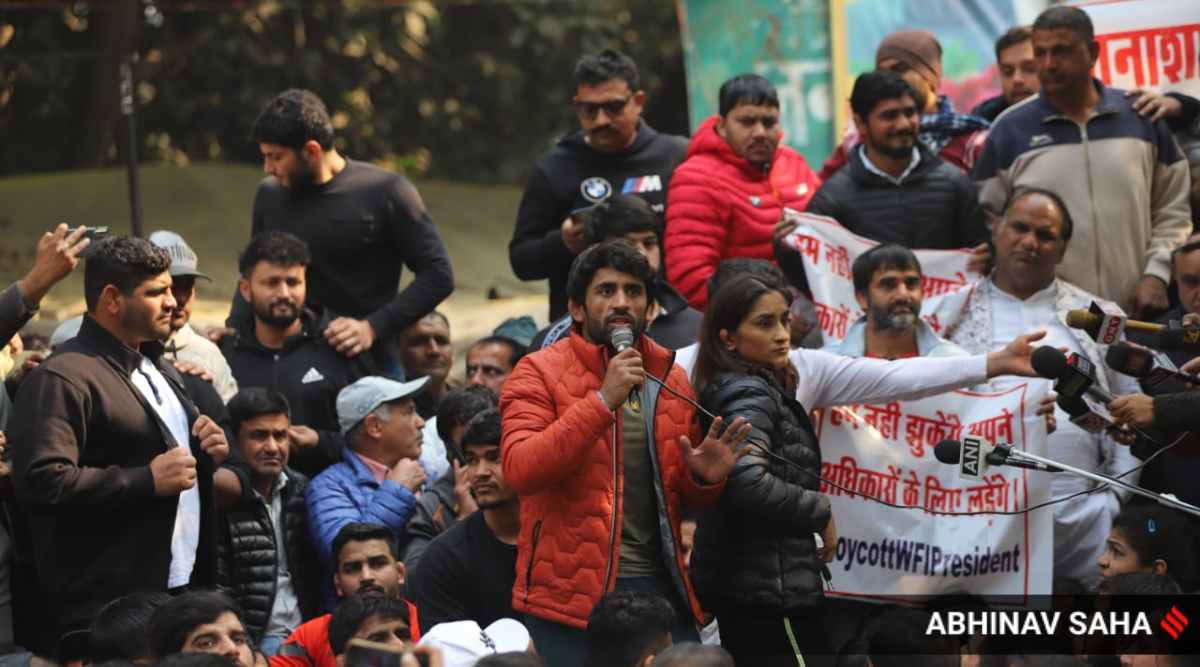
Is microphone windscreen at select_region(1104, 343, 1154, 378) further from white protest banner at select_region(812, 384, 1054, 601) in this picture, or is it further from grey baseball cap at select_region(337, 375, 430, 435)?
grey baseball cap at select_region(337, 375, 430, 435)

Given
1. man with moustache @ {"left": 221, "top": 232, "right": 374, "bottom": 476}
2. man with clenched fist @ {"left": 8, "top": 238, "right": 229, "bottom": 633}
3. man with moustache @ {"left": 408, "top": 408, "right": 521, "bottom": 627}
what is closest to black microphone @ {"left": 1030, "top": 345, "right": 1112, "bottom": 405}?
man with moustache @ {"left": 408, "top": 408, "right": 521, "bottom": 627}

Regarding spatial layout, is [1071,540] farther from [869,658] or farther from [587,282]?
[587,282]

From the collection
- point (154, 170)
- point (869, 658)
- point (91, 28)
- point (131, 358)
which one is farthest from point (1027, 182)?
point (91, 28)

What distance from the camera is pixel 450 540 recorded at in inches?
298

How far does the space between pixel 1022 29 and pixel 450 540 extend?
439 cm

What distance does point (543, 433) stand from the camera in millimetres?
6543

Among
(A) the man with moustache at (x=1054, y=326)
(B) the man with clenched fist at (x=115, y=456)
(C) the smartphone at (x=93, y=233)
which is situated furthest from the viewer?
(A) the man with moustache at (x=1054, y=326)

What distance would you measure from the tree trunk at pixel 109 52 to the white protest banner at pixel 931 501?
8388 mm

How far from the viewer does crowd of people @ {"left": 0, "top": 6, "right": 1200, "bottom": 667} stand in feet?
22.1

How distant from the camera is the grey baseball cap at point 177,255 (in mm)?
8602

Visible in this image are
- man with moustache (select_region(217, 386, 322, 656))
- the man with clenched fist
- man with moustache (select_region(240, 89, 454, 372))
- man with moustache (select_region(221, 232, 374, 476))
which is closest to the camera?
the man with clenched fist

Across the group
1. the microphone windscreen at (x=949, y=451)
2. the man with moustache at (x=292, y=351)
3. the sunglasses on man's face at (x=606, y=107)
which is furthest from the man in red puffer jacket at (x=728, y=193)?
the microphone windscreen at (x=949, y=451)

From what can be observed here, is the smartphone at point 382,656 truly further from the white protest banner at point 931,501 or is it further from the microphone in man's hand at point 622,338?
the white protest banner at point 931,501

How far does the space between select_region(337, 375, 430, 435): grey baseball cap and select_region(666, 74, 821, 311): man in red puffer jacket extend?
4.13 ft
